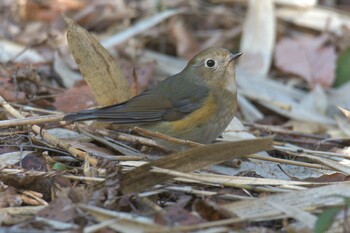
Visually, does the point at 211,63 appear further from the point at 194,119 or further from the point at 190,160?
the point at 190,160

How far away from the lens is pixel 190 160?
135 inches

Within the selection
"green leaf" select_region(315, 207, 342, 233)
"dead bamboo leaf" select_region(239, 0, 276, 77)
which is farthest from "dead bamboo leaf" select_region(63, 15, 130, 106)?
"green leaf" select_region(315, 207, 342, 233)

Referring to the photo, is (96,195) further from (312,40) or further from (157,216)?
(312,40)

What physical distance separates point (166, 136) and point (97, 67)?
109 cm

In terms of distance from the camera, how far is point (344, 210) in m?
3.00

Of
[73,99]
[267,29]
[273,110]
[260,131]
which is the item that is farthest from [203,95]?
[267,29]

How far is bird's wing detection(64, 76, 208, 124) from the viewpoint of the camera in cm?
439

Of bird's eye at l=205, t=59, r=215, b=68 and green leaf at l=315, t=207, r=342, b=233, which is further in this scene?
bird's eye at l=205, t=59, r=215, b=68

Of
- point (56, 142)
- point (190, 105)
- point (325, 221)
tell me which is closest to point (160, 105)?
point (190, 105)

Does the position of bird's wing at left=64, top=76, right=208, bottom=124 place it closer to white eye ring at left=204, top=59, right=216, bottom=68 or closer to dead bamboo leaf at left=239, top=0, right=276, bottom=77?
white eye ring at left=204, top=59, right=216, bottom=68

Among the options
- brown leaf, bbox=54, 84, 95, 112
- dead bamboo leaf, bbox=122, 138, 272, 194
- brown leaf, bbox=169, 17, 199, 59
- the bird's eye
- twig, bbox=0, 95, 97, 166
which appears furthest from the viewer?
brown leaf, bbox=169, 17, 199, 59

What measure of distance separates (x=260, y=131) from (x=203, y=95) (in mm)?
637

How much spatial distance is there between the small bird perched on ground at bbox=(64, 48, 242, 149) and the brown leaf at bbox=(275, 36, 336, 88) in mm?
1929

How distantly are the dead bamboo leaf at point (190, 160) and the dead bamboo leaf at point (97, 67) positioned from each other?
1.56m
